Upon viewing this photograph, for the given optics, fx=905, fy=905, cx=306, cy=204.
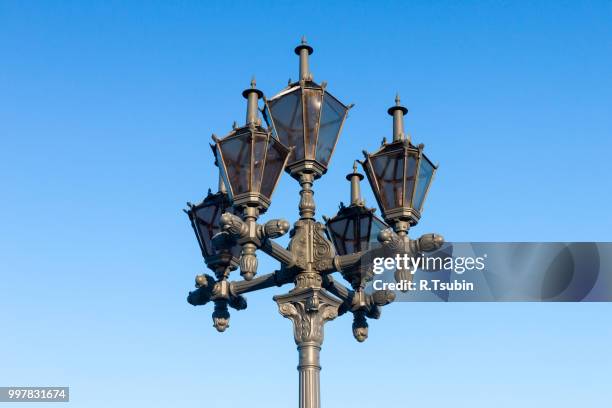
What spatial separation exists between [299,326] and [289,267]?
574 millimetres

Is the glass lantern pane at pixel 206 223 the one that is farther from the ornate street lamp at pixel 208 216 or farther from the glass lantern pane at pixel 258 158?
the glass lantern pane at pixel 258 158

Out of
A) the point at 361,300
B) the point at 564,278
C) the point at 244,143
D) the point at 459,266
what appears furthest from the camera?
the point at 564,278

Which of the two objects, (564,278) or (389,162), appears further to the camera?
(564,278)

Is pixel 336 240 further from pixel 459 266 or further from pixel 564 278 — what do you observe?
pixel 564 278

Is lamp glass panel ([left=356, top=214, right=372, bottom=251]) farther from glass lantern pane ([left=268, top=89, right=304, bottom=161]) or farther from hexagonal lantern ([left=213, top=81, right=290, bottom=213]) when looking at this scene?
hexagonal lantern ([left=213, top=81, right=290, bottom=213])

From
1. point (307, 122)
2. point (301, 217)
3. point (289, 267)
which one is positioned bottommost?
point (289, 267)

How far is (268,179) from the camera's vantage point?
8.27 metres

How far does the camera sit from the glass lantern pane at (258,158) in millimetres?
8141

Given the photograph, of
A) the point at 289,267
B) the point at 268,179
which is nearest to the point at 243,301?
the point at 289,267

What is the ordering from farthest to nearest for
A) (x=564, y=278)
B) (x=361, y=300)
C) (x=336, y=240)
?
(x=564, y=278) → (x=336, y=240) → (x=361, y=300)

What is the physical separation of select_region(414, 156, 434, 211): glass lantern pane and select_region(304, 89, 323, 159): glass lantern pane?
1103mm

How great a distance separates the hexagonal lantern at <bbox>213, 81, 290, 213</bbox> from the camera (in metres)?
8.14

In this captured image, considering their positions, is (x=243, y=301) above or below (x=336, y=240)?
below

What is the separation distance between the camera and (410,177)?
895 cm
